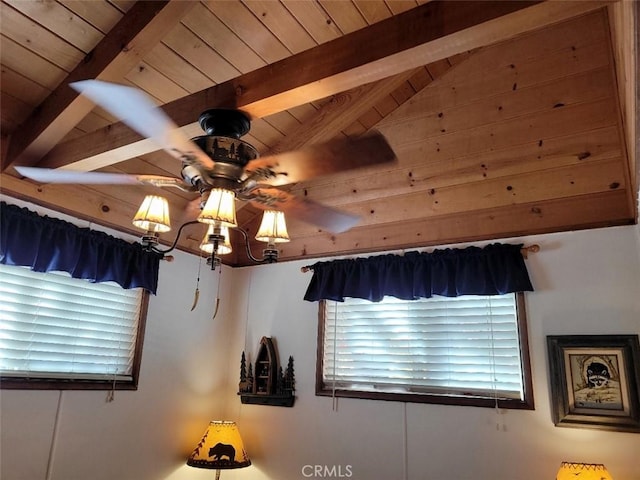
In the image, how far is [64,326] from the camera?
279 centimetres

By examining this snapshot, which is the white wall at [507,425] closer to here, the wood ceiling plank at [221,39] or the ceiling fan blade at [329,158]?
the ceiling fan blade at [329,158]

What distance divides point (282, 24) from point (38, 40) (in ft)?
3.89

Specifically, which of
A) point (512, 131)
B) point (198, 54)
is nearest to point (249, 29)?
point (198, 54)

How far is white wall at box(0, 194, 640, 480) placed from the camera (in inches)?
99.8

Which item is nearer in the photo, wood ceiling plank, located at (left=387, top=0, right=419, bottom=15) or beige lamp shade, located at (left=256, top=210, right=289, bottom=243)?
beige lamp shade, located at (left=256, top=210, right=289, bottom=243)

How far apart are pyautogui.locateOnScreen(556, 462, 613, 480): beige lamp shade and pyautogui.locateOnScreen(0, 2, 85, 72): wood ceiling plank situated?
3120 millimetres

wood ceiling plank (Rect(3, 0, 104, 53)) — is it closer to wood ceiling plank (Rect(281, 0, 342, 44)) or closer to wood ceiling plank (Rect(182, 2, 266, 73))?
wood ceiling plank (Rect(182, 2, 266, 73))

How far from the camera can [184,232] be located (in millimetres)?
3639

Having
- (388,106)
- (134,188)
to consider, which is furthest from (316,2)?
(134,188)

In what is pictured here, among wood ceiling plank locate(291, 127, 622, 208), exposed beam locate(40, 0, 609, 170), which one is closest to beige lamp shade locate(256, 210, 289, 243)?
exposed beam locate(40, 0, 609, 170)

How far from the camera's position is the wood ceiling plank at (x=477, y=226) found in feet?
8.77

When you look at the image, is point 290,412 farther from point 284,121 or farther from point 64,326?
point 284,121

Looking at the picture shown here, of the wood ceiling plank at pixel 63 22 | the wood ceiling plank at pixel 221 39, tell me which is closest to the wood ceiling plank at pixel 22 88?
the wood ceiling plank at pixel 63 22
